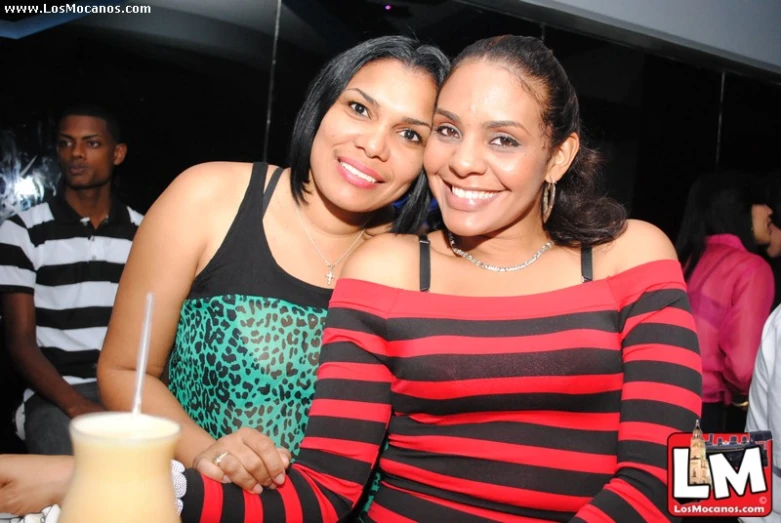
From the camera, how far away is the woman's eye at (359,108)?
1.73 meters

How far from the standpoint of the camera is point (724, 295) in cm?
365

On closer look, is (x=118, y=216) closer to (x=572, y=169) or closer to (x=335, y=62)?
(x=335, y=62)

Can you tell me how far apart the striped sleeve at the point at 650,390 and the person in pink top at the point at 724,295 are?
236 centimetres

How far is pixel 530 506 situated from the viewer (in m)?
1.36

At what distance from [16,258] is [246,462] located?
6.91 feet

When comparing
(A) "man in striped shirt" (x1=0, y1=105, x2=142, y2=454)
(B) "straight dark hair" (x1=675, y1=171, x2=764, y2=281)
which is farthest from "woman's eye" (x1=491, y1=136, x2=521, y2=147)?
(B) "straight dark hair" (x1=675, y1=171, x2=764, y2=281)

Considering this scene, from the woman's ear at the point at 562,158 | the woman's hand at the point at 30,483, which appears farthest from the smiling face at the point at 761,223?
the woman's hand at the point at 30,483

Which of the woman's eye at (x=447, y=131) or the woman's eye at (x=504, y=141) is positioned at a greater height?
the woman's eye at (x=447, y=131)

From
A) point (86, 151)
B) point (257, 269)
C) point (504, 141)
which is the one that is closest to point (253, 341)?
point (257, 269)

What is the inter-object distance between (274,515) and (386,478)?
1.17 feet

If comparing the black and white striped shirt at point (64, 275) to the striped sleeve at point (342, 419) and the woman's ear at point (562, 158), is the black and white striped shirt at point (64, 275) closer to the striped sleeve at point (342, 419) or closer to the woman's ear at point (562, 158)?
the striped sleeve at point (342, 419)

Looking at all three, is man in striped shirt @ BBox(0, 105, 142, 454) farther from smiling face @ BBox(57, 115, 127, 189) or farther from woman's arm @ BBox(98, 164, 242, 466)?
woman's arm @ BBox(98, 164, 242, 466)

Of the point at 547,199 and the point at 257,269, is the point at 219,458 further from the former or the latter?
the point at 547,199

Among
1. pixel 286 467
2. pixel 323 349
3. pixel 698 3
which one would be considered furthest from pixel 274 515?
pixel 698 3
